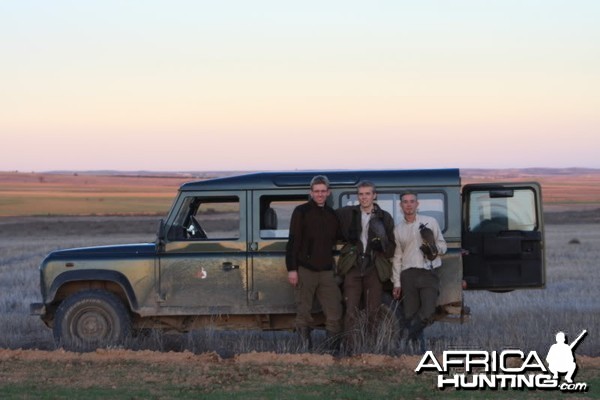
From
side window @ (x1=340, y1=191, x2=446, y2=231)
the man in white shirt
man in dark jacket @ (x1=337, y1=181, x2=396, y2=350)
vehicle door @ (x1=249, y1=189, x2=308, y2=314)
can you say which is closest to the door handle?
vehicle door @ (x1=249, y1=189, x2=308, y2=314)

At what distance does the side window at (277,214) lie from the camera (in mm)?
10688

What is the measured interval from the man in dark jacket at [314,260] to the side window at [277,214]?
48cm

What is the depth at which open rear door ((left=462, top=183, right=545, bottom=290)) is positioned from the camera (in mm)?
10664

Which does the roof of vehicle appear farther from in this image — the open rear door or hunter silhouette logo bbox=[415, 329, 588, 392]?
hunter silhouette logo bbox=[415, 329, 588, 392]

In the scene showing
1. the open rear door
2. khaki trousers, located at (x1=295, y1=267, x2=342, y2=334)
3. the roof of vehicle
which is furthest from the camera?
the open rear door

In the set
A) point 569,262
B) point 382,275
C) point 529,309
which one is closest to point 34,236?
point 569,262

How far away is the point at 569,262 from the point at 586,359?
18.6m

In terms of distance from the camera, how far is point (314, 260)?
1022cm

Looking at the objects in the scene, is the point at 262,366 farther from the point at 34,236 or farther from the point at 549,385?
the point at 34,236

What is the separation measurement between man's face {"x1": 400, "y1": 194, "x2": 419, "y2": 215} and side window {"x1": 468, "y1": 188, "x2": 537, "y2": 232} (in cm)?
91

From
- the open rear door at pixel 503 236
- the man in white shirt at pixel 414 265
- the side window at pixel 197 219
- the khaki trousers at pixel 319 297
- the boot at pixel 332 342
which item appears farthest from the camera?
the side window at pixel 197 219

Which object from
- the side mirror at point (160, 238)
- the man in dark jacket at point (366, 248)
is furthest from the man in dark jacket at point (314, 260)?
the side mirror at point (160, 238)

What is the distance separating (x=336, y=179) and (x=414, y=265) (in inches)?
45.4

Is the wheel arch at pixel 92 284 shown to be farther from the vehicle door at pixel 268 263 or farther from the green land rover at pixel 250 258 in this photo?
the vehicle door at pixel 268 263
